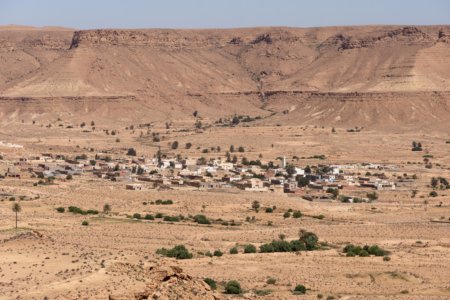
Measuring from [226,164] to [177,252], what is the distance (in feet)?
181

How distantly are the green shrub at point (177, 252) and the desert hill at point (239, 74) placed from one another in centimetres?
9669

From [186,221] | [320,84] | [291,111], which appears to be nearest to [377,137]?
[291,111]

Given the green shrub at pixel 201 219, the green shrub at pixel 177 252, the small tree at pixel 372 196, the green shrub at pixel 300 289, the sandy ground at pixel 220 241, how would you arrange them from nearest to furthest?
the sandy ground at pixel 220 241
the green shrub at pixel 300 289
the green shrub at pixel 177 252
the green shrub at pixel 201 219
the small tree at pixel 372 196

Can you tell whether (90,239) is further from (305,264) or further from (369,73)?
(369,73)

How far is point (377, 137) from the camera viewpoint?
130 m

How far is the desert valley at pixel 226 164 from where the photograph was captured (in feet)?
138

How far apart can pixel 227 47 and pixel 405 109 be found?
5863 centimetres

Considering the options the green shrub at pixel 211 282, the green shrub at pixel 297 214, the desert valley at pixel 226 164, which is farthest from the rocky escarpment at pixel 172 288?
the green shrub at pixel 297 214

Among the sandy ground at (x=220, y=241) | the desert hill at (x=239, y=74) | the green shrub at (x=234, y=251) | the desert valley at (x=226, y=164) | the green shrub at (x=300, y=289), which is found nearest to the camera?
the sandy ground at (x=220, y=241)

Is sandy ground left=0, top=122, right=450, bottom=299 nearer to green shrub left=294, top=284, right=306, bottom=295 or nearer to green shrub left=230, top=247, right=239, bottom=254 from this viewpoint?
green shrub left=294, top=284, right=306, bottom=295

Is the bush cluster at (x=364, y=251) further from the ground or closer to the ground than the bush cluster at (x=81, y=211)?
closer to the ground

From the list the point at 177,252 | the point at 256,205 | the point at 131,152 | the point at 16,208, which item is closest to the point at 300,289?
A: the point at 177,252

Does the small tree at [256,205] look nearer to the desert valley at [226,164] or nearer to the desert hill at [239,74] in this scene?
the desert valley at [226,164]

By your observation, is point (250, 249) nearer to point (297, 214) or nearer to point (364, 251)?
point (364, 251)
